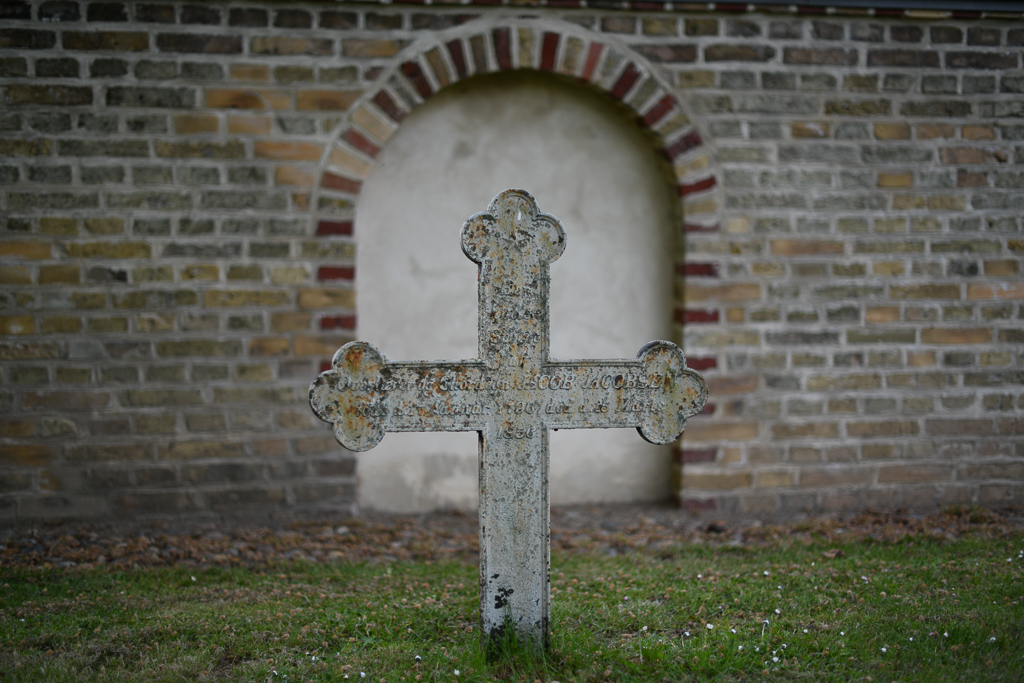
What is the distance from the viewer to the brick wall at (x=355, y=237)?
412 centimetres

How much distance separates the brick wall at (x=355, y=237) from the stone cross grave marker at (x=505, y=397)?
1.88 metres

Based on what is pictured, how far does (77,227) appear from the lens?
4.13 m

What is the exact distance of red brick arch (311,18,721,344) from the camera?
14.0 feet

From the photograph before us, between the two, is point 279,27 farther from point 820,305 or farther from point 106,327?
point 820,305

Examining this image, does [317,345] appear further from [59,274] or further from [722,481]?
[722,481]

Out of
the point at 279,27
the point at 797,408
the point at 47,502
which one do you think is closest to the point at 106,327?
the point at 47,502

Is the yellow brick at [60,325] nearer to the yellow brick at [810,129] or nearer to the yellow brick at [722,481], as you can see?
the yellow brick at [722,481]

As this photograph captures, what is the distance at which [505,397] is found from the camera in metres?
2.58

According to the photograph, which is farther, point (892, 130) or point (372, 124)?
point (892, 130)

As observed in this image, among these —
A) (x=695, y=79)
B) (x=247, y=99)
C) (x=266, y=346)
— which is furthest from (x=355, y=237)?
(x=695, y=79)

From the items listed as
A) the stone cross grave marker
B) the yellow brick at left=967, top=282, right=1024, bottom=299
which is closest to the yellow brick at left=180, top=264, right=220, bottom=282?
the stone cross grave marker

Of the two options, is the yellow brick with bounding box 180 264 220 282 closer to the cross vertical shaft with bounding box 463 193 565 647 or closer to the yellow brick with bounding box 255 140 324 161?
the yellow brick with bounding box 255 140 324 161

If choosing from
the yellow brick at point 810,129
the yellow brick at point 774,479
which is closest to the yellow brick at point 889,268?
the yellow brick at point 810,129

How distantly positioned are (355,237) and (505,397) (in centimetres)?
221
